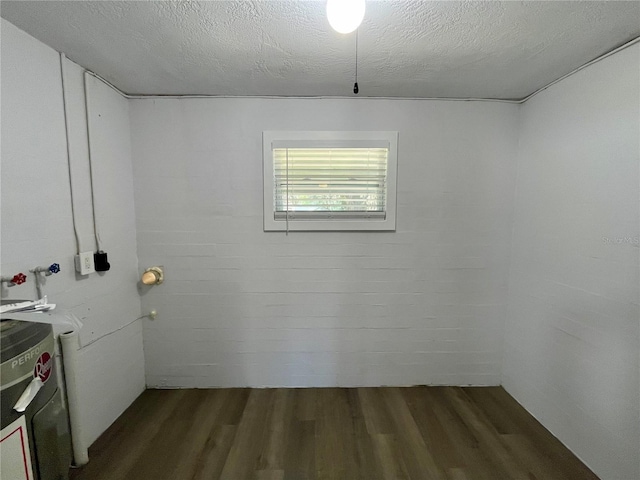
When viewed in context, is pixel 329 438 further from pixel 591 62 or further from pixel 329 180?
pixel 591 62

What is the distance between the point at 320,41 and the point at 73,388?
226 centimetres

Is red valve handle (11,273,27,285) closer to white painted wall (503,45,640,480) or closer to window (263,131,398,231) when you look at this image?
window (263,131,398,231)

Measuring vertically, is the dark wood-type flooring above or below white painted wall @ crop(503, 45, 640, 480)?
below

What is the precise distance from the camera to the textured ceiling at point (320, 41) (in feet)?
3.87

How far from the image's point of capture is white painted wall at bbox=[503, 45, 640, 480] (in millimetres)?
1395

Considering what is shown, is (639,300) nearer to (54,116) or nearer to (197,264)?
(197,264)

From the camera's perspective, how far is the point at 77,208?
1609 mm

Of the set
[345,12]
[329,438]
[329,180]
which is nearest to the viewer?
[345,12]

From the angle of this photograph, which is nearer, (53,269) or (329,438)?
(53,269)

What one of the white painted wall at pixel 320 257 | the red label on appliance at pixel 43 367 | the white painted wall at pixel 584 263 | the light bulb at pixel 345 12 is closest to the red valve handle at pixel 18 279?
the red label on appliance at pixel 43 367

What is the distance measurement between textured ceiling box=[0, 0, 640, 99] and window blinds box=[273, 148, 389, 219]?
446 millimetres

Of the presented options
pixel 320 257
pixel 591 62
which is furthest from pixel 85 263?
pixel 591 62

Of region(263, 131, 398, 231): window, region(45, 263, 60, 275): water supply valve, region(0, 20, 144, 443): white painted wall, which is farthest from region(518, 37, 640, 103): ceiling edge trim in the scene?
region(45, 263, 60, 275): water supply valve

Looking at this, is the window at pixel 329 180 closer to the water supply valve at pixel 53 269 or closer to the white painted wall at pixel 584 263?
the white painted wall at pixel 584 263
